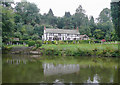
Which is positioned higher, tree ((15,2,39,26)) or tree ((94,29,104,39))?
tree ((15,2,39,26))

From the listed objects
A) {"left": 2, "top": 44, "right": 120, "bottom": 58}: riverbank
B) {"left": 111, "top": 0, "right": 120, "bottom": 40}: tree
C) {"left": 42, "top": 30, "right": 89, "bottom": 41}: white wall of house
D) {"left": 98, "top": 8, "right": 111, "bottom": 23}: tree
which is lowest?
{"left": 2, "top": 44, "right": 120, "bottom": 58}: riverbank

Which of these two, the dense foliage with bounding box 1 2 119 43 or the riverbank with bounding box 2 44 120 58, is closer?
the riverbank with bounding box 2 44 120 58

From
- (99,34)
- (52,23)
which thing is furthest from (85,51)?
(52,23)

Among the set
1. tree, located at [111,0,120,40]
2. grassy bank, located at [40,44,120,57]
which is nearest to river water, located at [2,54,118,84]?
grassy bank, located at [40,44,120,57]

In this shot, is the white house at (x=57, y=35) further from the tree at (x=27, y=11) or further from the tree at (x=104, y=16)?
the tree at (x=104, y=16)

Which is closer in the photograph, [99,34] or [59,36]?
[59,36]

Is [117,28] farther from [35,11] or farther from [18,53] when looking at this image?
[35,11]

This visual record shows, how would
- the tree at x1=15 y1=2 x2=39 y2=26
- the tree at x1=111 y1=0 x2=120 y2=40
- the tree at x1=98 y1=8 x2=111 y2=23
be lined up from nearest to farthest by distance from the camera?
A: the tree at x1=111 y1=0 x2=120 y2=40
the tree at x1=15 y1=2 x2=39 y2=26
the tree at x1=98 y1=8 x2=111 y2=23

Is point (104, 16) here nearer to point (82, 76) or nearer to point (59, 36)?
point (59, 36)

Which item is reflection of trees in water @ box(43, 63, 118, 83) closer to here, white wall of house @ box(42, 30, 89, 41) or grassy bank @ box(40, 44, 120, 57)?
grassy bank @ box(40, 44, 120, 57)

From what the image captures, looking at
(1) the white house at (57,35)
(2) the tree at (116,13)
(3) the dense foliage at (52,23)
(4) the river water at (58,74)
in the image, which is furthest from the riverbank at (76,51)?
(1) the white house at (57,35)

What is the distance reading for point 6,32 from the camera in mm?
23797

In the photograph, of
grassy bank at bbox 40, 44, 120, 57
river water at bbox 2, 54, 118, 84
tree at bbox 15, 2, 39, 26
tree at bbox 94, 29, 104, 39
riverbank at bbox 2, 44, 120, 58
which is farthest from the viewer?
tree at bbox 15, 2, 39, 26

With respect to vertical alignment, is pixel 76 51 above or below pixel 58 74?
above
